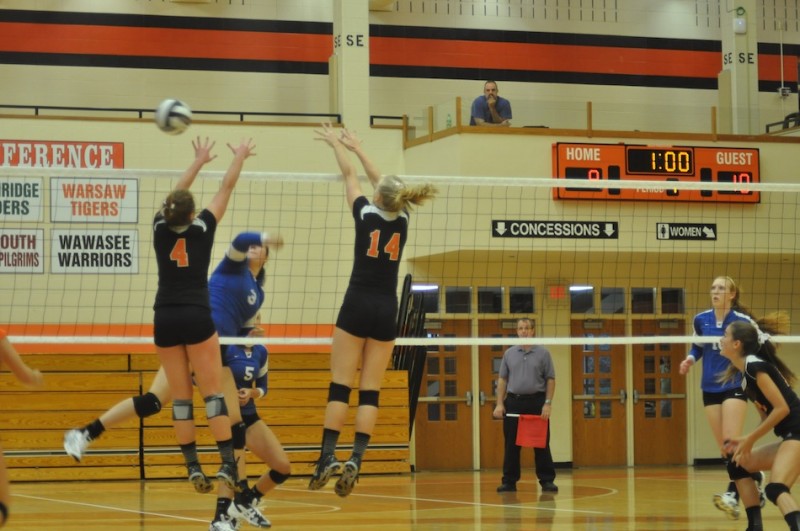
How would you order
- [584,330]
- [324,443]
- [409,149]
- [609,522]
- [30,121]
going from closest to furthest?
[324,443] → [609,522] → [30,121] → [409,149] → [584,330]

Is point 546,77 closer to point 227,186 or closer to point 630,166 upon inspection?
point 630,166

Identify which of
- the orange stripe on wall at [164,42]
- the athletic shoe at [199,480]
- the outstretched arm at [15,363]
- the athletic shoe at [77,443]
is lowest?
the athletic shoe at [199,480]

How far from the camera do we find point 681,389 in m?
18.9

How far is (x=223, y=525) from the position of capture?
7.30 m

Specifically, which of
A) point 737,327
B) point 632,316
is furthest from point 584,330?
point 737,327

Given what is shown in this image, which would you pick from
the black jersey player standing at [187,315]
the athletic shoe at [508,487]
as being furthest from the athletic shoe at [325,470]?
the athletic shoe at [508,487]

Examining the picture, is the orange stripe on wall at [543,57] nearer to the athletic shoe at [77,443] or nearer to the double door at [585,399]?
the double door at [585,399]

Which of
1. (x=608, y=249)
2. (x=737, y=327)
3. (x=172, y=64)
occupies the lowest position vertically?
(x=737, y=327)

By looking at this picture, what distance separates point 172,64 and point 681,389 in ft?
32.4

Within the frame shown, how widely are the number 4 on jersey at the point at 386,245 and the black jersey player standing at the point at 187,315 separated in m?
0.97

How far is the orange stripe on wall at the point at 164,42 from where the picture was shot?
59.8 ft

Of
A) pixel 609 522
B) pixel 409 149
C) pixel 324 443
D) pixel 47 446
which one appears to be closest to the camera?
pixel 324 443

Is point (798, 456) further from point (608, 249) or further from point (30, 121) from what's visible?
point (30, 121)

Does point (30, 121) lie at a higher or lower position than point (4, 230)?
higher
